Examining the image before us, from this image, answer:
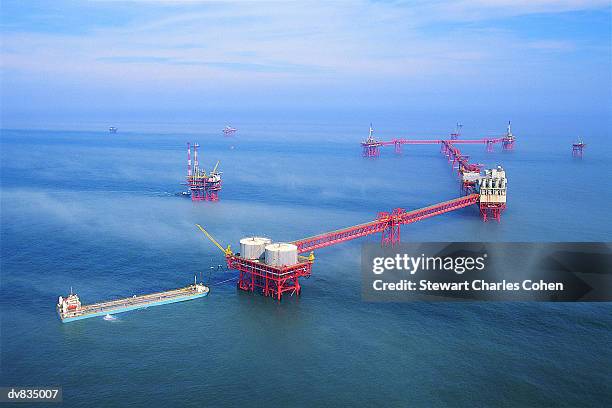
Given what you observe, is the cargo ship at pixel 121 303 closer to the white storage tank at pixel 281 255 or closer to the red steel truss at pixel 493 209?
the white storage tank at pixel 281 255

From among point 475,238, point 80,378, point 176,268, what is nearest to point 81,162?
point 176,268

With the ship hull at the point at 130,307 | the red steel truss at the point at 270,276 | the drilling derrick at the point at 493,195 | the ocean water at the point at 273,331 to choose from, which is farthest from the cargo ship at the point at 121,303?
the drilling derrick at the point at 493,195

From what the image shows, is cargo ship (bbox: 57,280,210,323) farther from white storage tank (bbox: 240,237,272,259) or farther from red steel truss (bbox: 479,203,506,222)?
red steel truss (bbox: 479,203,506,222)

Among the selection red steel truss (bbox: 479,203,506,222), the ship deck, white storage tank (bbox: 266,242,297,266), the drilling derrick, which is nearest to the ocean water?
the ship deck

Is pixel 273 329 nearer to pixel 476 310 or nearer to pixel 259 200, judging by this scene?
pixel 476 310

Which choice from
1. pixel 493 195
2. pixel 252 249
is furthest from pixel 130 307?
pixel 493 195

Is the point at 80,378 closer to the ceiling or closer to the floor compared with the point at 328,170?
closer to the floor
